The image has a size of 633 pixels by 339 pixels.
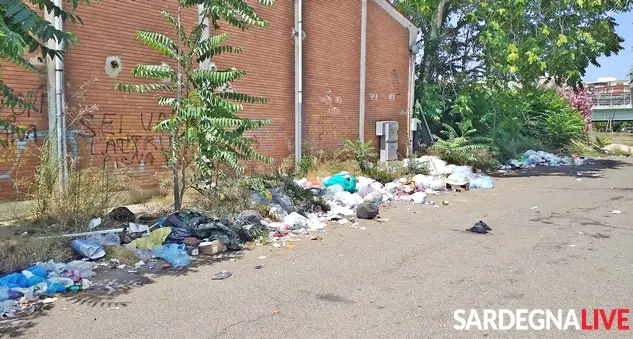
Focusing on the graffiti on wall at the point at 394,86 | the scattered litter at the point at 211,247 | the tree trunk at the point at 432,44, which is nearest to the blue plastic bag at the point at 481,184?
the graffiti on wall at the point at 394,86

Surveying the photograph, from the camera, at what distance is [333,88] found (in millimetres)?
14172

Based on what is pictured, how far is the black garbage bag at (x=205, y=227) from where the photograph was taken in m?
6.58

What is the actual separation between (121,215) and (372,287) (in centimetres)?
453

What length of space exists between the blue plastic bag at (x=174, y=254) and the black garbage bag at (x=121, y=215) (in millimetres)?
1563

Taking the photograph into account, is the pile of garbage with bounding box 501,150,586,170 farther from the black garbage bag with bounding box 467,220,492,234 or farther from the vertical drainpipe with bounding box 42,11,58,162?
the vertical drainpipe with bounding box 42,11,58,162

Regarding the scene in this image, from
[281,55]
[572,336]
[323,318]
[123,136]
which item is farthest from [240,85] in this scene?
[572,336]

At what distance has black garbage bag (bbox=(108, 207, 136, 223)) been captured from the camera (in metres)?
7.38

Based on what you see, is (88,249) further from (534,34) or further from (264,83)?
(534,34)

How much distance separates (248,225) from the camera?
727 centimetres

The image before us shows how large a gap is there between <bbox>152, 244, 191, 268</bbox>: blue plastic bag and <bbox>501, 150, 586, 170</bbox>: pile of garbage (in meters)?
15.3

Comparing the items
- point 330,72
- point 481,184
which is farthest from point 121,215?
point 481,184

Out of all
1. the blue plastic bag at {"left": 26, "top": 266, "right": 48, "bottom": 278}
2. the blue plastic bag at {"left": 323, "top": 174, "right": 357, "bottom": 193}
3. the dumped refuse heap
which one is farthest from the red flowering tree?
the blue plastic bag at {"left": 26, "top": 266, "right": 48, "bottom": 278}

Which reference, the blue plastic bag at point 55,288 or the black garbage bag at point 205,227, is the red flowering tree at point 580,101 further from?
the blue plastic bag at point 55,288

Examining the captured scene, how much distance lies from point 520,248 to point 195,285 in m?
4.41
